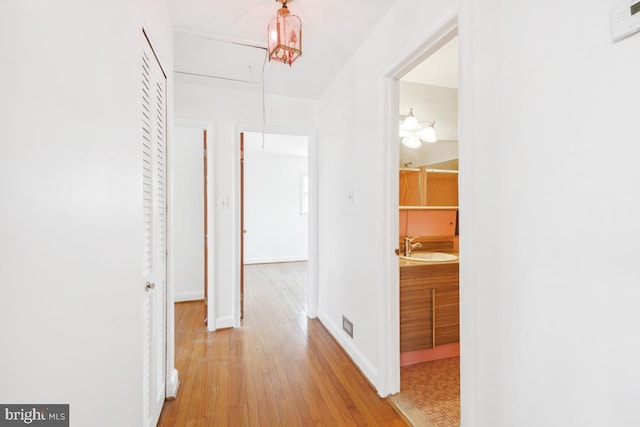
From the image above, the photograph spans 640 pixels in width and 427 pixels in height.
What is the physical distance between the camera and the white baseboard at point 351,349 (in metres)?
1.96

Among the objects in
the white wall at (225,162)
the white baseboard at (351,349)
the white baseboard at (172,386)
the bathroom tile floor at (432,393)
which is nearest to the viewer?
the bathroom tile floor at (432,393)

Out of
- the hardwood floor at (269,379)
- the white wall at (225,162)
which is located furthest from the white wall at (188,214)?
the white wall at (225,162)

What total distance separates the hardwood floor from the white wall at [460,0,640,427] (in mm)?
813

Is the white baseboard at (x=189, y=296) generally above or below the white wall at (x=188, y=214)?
below

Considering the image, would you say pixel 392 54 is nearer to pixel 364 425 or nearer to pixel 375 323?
pixel 375 323

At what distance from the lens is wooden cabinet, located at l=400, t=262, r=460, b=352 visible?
82.9 inches

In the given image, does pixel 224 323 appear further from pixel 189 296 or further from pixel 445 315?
pixel 445 315

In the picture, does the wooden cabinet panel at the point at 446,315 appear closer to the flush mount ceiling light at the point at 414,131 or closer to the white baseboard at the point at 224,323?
the flush mount ceiling light at the point at 414,131

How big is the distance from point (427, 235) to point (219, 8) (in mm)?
2510

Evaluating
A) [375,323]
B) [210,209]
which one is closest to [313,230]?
[210,209]

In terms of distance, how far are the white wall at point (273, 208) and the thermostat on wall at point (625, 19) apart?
5578mm

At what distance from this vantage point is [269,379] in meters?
2.02

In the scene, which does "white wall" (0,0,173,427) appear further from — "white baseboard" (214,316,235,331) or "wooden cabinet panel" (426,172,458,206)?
"wooden cabinet panel" (426,172,458,206)

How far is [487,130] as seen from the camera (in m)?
1.11
